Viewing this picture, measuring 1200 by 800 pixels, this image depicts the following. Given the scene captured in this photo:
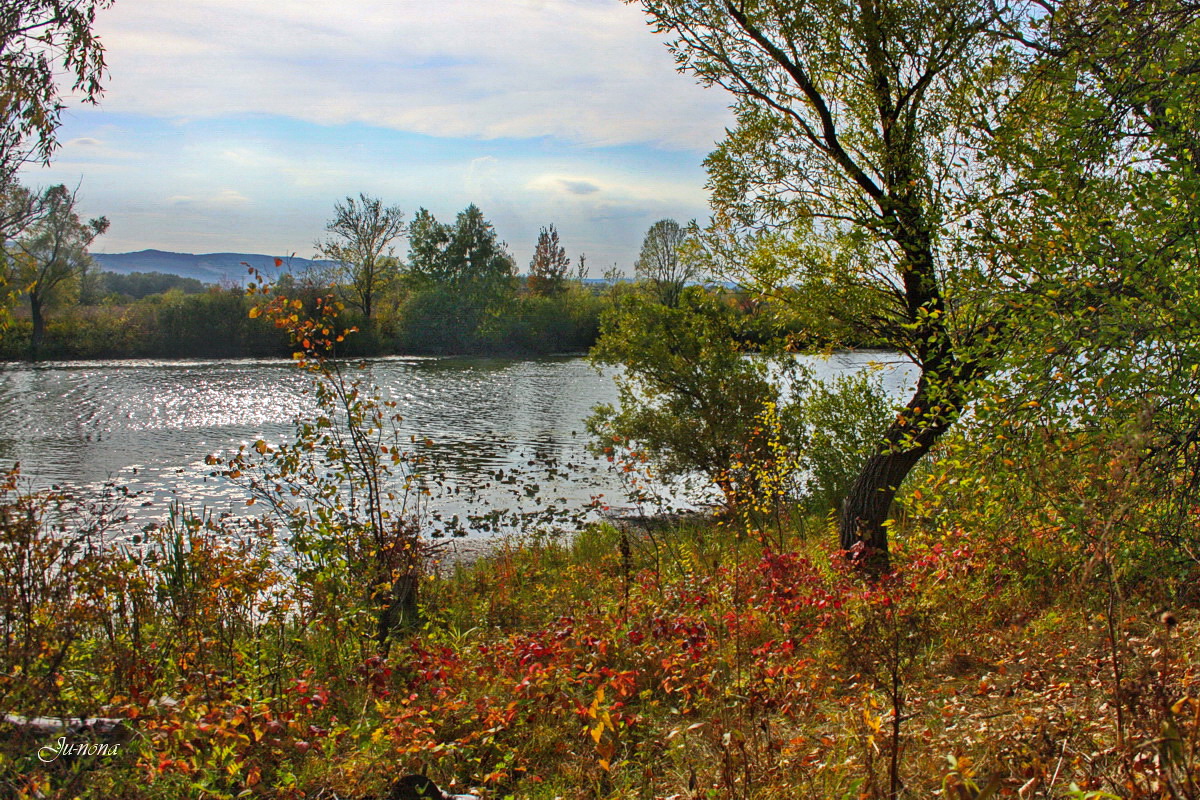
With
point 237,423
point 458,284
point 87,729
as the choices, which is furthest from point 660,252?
point 87,729

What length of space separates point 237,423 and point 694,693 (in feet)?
71.0

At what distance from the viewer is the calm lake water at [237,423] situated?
16094 millimetres

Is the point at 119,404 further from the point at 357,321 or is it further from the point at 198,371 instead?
the point at 357,321

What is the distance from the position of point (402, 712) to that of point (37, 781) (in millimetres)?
2162

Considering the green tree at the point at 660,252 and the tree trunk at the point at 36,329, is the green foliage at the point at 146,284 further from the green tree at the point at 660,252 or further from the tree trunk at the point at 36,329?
the green tree at the point at 660,252

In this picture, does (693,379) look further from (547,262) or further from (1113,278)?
(547,262)

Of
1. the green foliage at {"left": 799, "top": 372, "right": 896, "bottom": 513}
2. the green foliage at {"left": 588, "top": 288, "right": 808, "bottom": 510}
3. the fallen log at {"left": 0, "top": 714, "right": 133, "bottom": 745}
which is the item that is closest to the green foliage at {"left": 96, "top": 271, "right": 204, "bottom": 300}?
the green foliage at {"left": 588, "top": 288, "right": 808, "bottom": 510}

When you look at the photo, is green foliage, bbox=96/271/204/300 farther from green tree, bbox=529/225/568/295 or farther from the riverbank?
the riverbank

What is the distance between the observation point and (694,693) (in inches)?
214

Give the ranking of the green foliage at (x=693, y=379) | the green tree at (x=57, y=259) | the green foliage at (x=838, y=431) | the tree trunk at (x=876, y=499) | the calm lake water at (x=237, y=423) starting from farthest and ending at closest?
the green tree at (x=57, y=259) < the calm lake water at (x=237, y=423) < the green foliage at (x=693, y=379) < the green foliage at (x=838, y=431) < the tree trunk at (x=876, y=499)

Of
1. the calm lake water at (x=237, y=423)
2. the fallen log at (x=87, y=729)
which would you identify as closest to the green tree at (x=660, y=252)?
the calm lake water at (x=237, y=423)

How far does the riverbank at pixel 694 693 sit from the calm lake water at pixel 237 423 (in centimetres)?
253

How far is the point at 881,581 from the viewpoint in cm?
716

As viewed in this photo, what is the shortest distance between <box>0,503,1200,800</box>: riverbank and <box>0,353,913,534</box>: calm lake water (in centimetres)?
253
